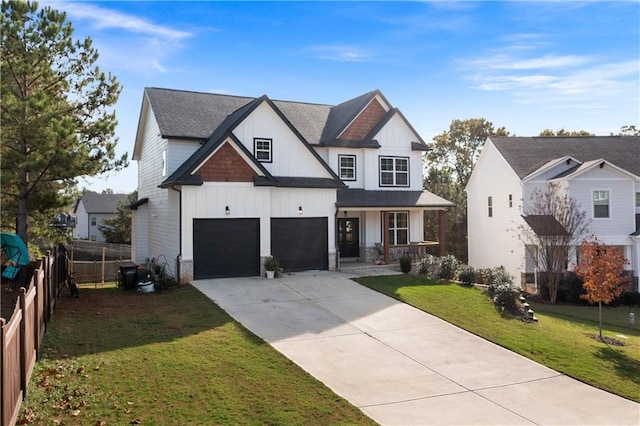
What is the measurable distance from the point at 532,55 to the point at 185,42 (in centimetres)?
1262

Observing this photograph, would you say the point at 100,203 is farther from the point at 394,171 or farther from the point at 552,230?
the point at 552,230

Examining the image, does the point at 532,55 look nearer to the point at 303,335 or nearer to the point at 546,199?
the point at 546,199

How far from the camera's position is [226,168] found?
1830 cm

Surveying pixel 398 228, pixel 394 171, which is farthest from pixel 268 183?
pixel 394 171

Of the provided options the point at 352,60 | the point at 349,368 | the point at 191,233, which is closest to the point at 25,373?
the point at 349,368

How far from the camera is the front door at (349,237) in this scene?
80.2 feet

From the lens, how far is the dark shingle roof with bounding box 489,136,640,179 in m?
28.6

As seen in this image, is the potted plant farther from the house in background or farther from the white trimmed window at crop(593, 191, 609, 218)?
the house in background

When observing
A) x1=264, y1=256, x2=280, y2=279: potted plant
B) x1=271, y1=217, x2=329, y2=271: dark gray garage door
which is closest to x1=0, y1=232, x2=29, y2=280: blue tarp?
x1=264, y1=256, x2=280, y2=279: potted plant

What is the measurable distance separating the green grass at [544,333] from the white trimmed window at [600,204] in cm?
799

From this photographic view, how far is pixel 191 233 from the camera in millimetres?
17844

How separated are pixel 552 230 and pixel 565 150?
27.6ft

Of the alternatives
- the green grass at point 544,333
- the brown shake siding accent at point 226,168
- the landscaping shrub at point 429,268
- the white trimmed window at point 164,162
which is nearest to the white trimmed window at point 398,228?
the landscaping shrub at point 429,268

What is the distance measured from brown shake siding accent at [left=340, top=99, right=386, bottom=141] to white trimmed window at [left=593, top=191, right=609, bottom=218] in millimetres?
12995
